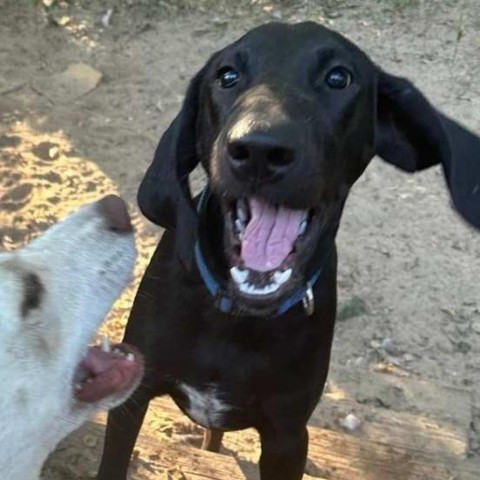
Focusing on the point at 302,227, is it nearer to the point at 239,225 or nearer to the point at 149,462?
the point at 239,225

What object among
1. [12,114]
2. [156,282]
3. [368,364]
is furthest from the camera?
[12,114]

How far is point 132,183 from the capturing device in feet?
14.1

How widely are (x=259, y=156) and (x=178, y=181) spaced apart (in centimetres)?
37

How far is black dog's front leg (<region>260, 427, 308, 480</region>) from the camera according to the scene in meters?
2.60

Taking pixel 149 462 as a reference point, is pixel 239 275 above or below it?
above

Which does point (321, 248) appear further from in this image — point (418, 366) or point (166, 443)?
point (418, 366)

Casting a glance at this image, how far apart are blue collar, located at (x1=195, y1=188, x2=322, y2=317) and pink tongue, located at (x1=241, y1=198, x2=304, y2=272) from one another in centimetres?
15

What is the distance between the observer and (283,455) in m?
2.62

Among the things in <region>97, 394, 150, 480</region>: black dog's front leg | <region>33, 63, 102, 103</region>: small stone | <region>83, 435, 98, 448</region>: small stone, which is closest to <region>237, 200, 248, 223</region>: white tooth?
<region>97, 394, 150, 480</region>: black dog's front leg

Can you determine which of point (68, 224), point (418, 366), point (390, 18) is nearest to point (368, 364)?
point (418, 366)

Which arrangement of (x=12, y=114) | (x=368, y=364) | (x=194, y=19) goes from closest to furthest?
1. (x=368, y=364)
2. (x=12, y=114)
3. (x=194, y=19)

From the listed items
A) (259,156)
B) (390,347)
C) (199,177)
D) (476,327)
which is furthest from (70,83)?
(259,156)

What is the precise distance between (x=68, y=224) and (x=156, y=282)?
28cm

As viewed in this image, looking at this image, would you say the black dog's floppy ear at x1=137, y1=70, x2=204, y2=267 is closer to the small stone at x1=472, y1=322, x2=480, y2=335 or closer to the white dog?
the white dog
